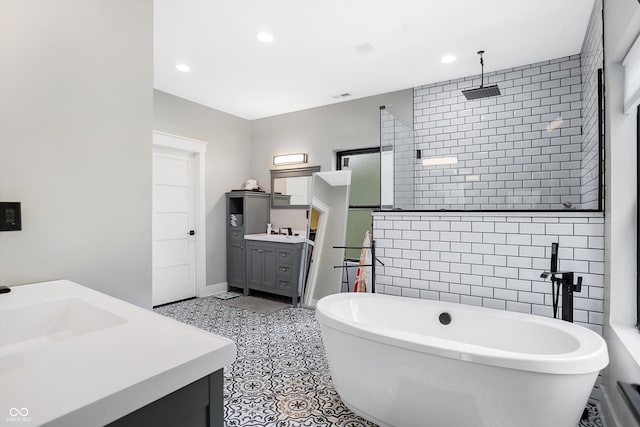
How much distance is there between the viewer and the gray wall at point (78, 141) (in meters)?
1.40

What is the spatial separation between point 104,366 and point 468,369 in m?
1.45

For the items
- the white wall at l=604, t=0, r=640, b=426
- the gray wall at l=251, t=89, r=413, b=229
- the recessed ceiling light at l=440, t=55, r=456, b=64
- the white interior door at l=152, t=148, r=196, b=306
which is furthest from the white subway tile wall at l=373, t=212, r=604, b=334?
the white interior door at l=152, t=148, r=196, b=306

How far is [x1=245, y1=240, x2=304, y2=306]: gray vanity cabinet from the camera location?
4.30m

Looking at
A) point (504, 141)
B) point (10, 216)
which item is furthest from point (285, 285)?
point (10, 216)

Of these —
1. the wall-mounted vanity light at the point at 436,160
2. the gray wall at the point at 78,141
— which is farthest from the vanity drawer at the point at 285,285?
the gray wall at the point at 78,141

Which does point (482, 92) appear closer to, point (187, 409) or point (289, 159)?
point (289, 159)

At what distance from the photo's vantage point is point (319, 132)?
4730mm

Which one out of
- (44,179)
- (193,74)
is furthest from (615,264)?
(193,74)

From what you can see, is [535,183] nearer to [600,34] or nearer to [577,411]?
[600,34]

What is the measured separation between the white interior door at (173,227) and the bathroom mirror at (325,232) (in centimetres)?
171

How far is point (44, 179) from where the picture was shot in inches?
58.5

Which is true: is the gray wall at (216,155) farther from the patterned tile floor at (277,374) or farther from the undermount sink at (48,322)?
the undermount sink at (48,322)

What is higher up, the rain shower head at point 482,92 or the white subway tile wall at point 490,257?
the rain shower head at point 482,92

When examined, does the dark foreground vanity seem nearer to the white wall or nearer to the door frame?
the white wall
